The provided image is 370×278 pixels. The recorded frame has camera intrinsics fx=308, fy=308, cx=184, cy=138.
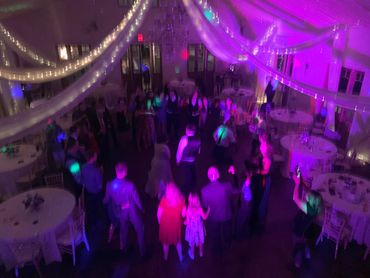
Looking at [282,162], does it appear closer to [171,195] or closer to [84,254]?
[171,195]

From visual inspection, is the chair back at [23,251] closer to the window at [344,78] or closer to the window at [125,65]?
the window at [344,78]

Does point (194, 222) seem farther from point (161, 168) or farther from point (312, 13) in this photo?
point (312, 13)

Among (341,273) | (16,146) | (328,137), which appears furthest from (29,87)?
(341,273)

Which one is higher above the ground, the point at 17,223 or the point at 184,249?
the point at 17,223

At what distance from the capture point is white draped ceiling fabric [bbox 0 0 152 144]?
2.94 metres

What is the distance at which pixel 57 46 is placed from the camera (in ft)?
37.5

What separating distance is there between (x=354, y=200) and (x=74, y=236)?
390cm

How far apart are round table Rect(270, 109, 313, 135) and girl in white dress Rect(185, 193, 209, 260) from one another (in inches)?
160

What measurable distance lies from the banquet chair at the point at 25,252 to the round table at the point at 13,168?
1764 millimetres

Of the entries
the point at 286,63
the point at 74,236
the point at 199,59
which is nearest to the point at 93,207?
the point at 74,236

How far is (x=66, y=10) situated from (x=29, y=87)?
2.97 metres

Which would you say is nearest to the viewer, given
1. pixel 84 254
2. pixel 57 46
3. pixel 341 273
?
pixel 341 273

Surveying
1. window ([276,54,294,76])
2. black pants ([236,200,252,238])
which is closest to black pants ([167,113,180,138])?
black pants ([236,200,252,238])

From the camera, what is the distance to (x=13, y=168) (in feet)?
17.1
